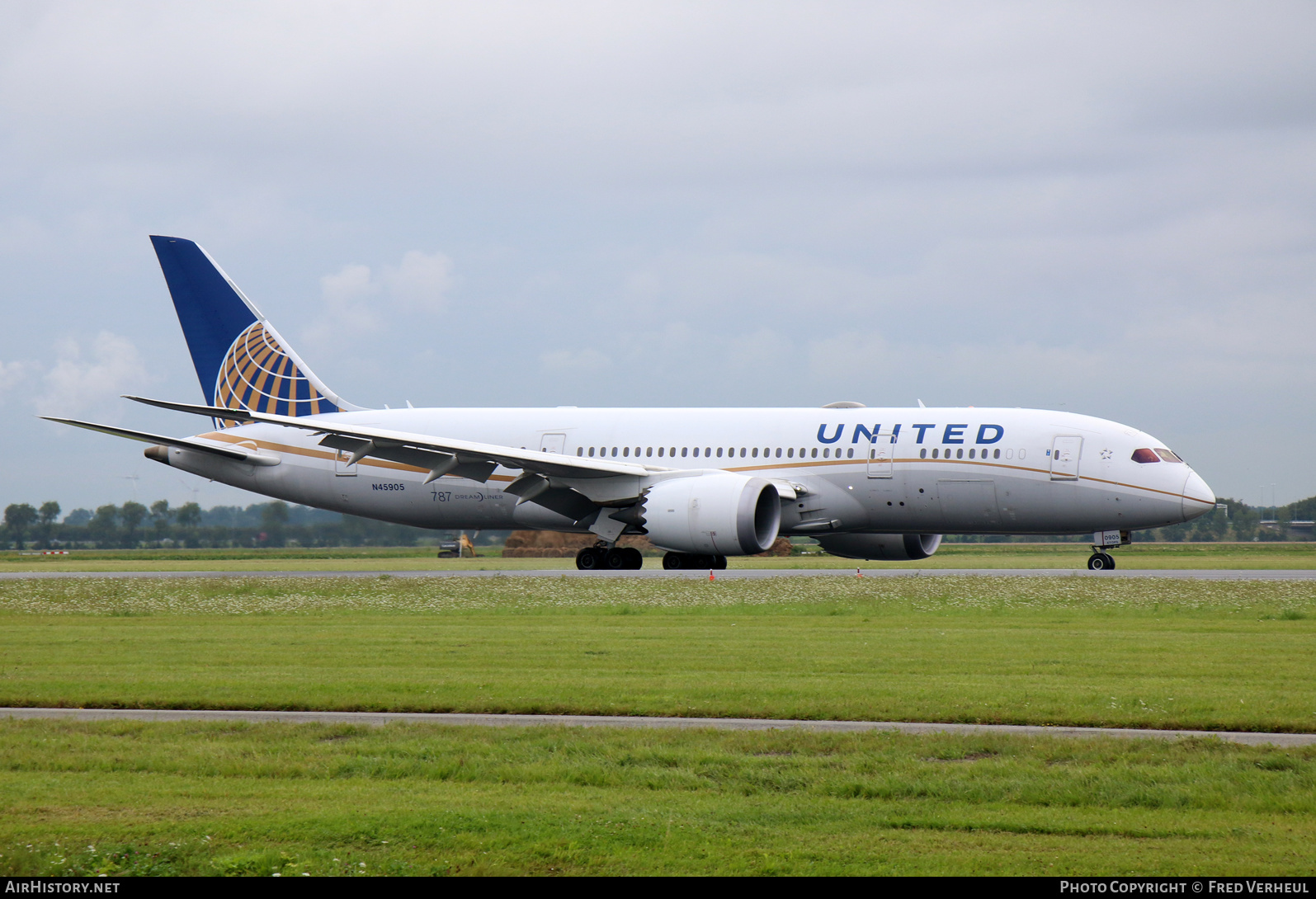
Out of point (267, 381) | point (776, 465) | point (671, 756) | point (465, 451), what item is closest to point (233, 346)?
point (267, 381)

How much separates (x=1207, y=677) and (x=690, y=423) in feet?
69.3

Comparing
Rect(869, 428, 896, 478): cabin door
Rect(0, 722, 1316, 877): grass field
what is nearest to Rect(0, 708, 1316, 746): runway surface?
Rect(0, 722, 1316, 877): grass field

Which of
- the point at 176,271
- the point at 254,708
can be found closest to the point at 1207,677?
the point at 254,708

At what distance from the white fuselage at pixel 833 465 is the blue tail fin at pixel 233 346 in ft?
5.37

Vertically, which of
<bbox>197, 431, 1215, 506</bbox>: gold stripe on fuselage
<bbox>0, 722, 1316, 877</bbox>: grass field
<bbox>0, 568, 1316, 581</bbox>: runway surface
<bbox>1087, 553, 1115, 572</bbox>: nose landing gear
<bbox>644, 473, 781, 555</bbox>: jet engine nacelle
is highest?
<bbox>197, 431, 1215, 506</bbox>: gold stripe on fuselage

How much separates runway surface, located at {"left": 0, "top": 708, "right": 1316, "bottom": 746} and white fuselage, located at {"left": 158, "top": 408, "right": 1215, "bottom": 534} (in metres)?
19.5

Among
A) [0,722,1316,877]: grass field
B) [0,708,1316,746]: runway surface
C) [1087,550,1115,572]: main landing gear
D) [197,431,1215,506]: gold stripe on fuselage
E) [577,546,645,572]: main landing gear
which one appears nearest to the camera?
[0,722,1316,877]: grass field

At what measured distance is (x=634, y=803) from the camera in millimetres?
8180

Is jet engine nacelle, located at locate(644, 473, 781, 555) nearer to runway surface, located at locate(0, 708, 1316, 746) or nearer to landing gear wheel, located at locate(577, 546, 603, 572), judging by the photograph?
landing gear wheel, located at locate(577, 546, 603, 572)

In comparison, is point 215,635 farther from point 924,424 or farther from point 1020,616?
point 924,424

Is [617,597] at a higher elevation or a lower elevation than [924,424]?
lower

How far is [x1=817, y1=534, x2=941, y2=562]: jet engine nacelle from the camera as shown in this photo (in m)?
34.5

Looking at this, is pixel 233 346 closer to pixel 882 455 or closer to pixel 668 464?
pixel 668 464
